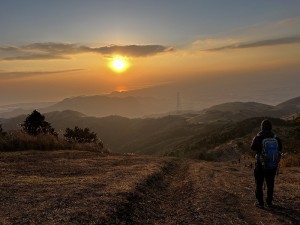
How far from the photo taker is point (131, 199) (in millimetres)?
10875

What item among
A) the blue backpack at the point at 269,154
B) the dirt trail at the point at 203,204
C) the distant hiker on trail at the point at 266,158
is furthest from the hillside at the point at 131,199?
the blue backpack at the point at 269,154

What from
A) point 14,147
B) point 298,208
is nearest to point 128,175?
point 298,208

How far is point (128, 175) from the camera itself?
15344 mm

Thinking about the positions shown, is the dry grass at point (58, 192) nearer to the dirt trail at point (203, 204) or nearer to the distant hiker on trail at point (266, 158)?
the dirt trail at point (203, 204)

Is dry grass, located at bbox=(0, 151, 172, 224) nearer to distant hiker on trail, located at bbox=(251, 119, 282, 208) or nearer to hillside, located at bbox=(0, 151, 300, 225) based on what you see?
hillside, located at bbox=(0, 151, 300, 225)

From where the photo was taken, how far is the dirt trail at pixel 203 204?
9.50 meters

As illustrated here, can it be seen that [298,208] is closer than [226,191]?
Yes

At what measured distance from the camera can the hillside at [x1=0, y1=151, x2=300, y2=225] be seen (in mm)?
9078

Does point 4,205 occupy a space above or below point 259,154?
below

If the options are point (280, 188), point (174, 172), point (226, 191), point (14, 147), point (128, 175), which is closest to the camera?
point (226, 191)

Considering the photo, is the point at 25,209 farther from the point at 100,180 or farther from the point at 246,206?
the point at 246,206

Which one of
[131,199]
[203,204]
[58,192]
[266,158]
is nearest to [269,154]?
[266,158]

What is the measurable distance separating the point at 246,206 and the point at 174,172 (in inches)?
342

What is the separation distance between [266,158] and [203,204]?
90.0 inches
